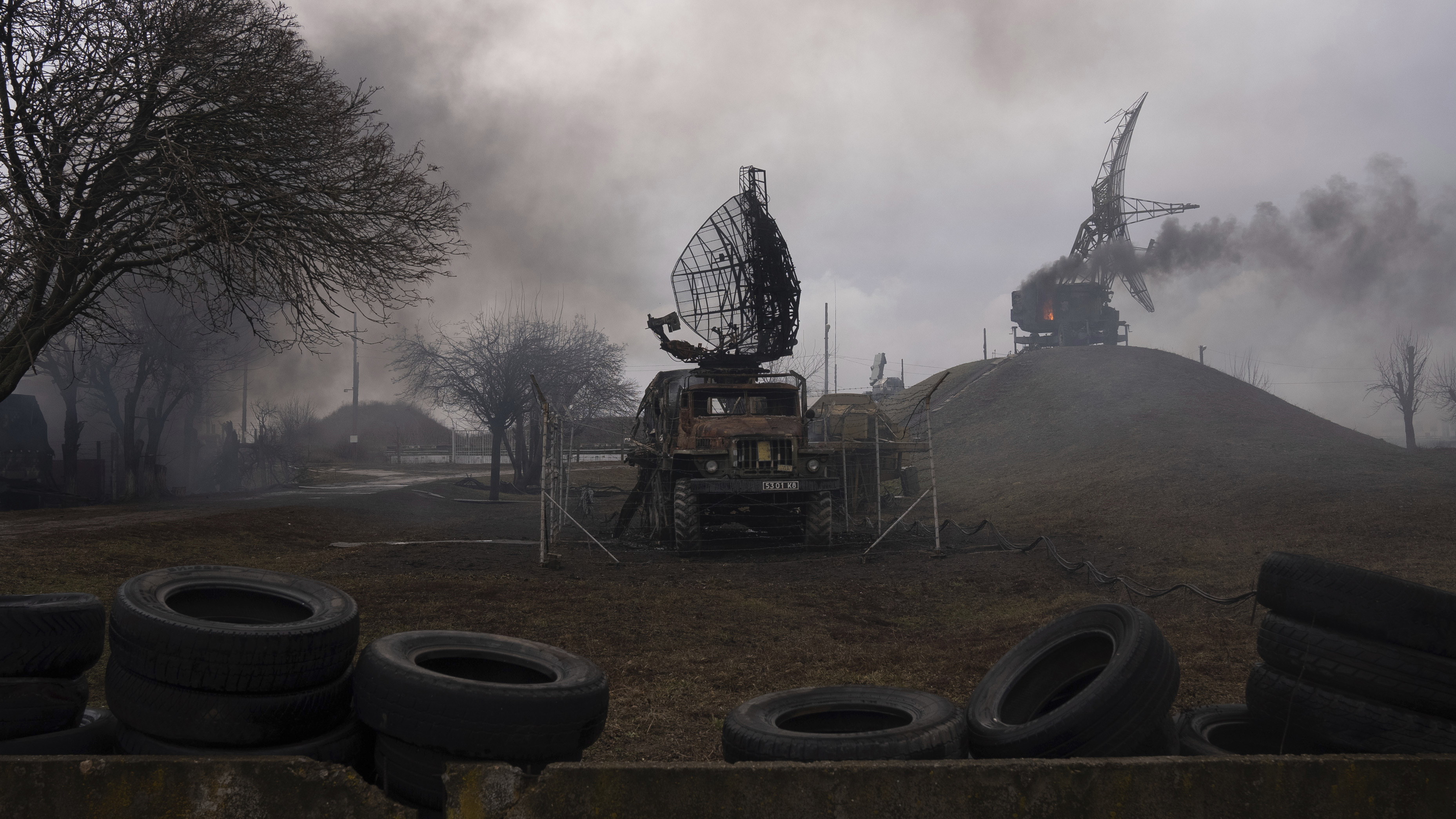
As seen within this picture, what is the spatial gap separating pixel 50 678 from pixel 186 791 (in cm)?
150

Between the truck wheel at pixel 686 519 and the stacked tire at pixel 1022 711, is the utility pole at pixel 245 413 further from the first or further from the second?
the stacked tire at pixel 1022 711

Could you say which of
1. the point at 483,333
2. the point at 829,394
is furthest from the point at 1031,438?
the point at 483,333

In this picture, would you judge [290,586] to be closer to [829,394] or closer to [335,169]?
[335,169]

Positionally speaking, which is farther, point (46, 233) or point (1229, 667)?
point (46, 233)

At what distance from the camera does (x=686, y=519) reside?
12469mm

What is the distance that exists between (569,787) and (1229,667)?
5176 mm

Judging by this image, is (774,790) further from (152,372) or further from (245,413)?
(245,413)

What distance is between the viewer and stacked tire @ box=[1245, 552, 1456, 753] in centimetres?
308

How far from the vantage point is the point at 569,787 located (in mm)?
2393

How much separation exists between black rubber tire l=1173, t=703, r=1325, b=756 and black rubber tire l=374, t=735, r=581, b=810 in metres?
2.64

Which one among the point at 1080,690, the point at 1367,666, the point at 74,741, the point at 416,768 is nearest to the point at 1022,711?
the point at 1080,690

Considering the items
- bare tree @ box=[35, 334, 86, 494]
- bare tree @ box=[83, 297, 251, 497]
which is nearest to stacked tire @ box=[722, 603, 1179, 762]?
bare tree @ box=[83, 297, 251, 497]

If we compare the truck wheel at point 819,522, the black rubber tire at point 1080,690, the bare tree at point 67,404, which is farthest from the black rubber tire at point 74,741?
the bare tree at point 67,404

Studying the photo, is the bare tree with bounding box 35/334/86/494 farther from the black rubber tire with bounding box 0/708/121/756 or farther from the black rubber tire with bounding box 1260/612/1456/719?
the black rubber tire with bounding box 1260/612/1456/719
